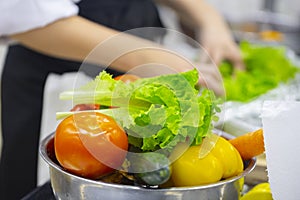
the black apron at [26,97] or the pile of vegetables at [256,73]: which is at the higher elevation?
the pile of vegetables at [256,73]

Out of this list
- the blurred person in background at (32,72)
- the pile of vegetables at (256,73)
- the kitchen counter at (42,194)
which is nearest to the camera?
the kitchen counter at (42,194)

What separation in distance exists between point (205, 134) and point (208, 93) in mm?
48

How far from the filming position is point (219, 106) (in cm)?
62

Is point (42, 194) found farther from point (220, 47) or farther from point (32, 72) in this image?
point (220, 47)

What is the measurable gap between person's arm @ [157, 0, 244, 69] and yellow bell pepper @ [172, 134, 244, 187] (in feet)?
2.82

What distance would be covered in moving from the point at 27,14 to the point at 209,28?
0.65 meters

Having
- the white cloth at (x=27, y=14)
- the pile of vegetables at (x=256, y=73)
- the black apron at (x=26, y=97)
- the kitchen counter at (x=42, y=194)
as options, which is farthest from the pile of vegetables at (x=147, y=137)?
the black apron at (x=26, y=97)

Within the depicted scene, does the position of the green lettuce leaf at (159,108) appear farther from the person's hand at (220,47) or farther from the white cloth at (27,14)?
→ the person's hand at (220,47)

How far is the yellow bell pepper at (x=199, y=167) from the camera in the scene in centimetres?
57

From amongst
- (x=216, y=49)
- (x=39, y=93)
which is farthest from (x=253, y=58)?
(x=39, y=93)

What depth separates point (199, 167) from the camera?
0.57 meters

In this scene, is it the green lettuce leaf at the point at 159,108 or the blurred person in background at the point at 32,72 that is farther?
the blurred person in background at the point at 32,72

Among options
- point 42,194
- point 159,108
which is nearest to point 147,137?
point 159,108

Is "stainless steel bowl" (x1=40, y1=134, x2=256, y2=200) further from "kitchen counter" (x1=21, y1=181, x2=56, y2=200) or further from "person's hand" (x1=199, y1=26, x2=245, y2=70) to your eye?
"person's hand" (x1=199, y1=26, x2=245, y2=70)
